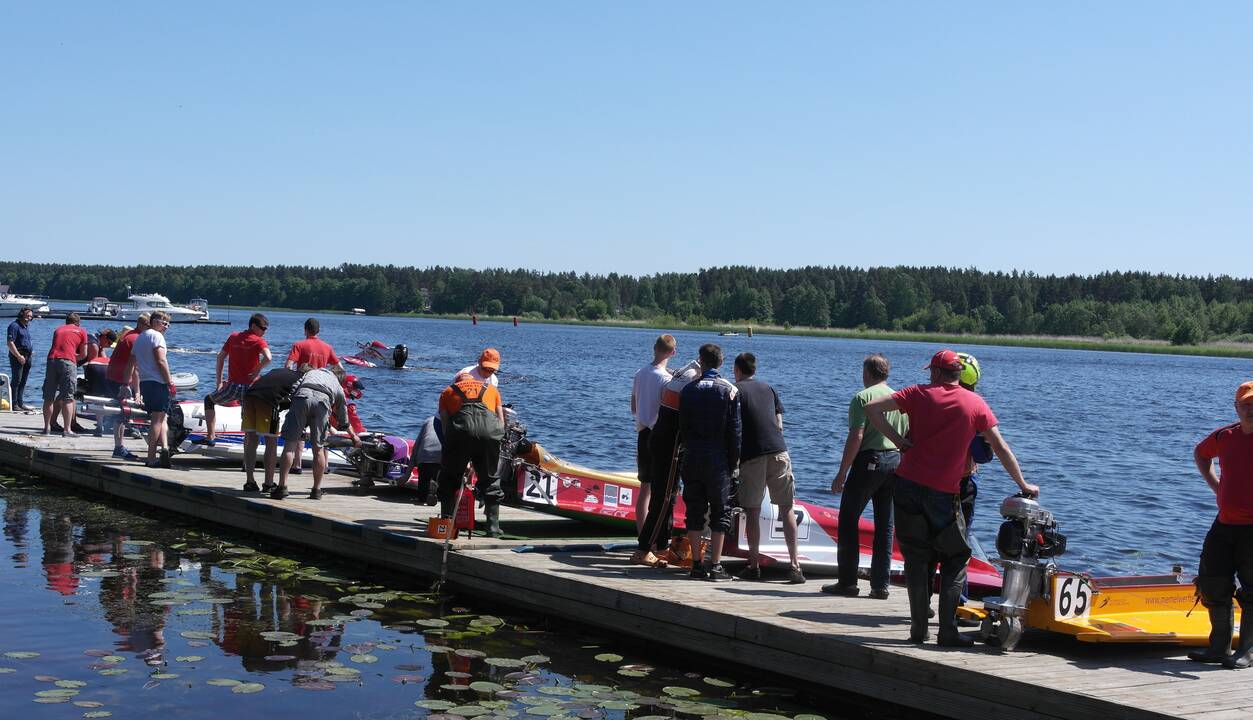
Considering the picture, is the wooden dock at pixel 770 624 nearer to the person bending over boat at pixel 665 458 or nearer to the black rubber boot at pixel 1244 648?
the black rubber boot at pixel 1244 648

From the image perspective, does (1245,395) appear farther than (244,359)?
Result: No

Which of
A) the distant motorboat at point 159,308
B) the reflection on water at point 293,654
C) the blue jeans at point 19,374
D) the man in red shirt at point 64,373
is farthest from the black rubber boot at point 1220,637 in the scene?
the distant motorboat at point 159,308

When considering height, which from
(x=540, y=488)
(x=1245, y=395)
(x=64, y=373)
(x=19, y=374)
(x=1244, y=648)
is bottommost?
(x=1244, y=648)

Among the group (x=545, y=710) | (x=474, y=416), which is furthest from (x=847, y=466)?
(x=474, y=416)

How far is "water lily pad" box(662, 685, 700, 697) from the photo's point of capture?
27.2 ft

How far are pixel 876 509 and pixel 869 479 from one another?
0.81 feet

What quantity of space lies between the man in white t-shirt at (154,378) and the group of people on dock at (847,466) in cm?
658

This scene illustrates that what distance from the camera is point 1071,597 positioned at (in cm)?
791

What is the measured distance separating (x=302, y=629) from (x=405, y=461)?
5.08 meters

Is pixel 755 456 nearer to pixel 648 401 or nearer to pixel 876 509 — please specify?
pixel 876 509

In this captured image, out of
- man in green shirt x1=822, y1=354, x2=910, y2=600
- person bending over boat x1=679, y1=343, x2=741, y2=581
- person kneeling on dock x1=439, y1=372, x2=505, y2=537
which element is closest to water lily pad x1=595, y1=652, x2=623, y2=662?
person bending over boat x1=679, y1=343, x2=741, y2=581

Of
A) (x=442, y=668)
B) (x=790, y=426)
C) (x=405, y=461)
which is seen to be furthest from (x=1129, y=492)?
(x=442, y=668)

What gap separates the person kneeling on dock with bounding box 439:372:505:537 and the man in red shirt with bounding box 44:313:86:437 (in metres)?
9.25

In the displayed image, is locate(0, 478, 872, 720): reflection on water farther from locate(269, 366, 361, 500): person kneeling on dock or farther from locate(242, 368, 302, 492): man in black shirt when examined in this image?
locate(242, 368, 302, 492): man in black shirt
